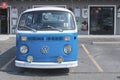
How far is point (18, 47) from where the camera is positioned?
1043 cm

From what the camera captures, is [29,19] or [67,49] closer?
[67,49]

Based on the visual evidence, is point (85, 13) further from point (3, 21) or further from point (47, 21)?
point (47, 21)

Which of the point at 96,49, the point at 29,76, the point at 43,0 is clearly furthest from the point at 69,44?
the point at 43,0

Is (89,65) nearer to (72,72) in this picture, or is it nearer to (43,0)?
(72,72)

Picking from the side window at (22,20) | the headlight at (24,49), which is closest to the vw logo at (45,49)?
the headlight at (24,49)

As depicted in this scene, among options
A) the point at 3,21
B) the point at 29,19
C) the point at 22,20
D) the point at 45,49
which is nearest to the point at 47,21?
the point at 29,19

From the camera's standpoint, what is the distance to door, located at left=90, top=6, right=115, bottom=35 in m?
24.5

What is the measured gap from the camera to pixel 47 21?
1077cm

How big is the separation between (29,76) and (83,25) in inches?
571

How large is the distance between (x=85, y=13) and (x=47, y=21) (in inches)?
543

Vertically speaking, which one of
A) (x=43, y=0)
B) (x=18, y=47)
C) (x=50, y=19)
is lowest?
(x=18, y=47)

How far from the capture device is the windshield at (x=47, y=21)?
34.8 ft

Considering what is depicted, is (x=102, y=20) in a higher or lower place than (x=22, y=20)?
higher

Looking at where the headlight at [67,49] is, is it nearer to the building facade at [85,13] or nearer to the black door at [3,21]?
the building facade at [85,13]
